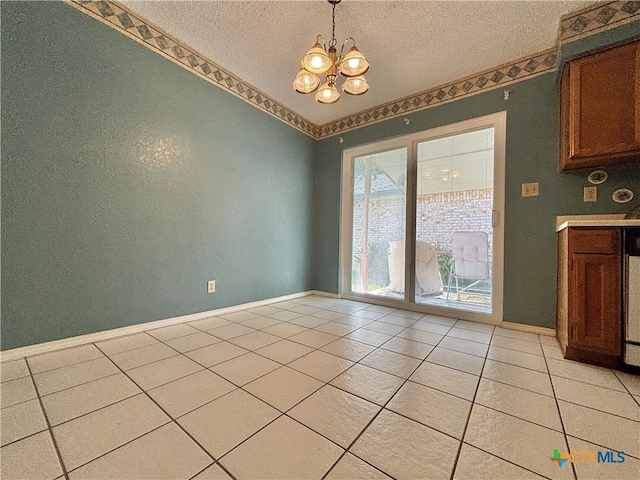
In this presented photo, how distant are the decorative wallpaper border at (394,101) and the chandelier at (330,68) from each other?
1.28m

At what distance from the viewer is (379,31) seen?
2053mm

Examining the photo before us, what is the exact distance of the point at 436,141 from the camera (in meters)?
2.89

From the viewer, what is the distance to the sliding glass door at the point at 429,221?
8.28ft

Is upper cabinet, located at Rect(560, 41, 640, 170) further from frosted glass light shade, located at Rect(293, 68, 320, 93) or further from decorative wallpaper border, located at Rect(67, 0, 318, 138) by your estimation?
decorative wallpaper border, located at Rect(67, 0, 318, 138)

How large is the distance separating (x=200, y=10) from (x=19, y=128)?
151cm

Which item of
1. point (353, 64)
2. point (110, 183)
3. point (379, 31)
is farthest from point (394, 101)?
point (110, 183)

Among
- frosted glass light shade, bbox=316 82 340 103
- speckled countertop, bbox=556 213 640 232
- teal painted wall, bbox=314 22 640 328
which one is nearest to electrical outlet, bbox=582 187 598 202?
teal painted wall, bbox=314 22 640 328

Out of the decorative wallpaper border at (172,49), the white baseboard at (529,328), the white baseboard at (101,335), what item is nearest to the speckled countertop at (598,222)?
the white baseboard at (529,328)

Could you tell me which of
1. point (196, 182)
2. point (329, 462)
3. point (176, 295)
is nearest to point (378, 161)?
point (196, 182)

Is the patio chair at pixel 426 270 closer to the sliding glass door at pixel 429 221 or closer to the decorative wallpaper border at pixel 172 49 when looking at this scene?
the sliding glass door at pixel 429 221

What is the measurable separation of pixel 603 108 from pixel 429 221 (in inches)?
60.1

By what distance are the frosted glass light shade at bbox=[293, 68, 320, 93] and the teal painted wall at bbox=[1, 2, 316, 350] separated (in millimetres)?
1165

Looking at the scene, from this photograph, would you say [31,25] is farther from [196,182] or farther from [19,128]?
[196,182]

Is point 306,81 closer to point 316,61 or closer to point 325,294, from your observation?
point 316,61
